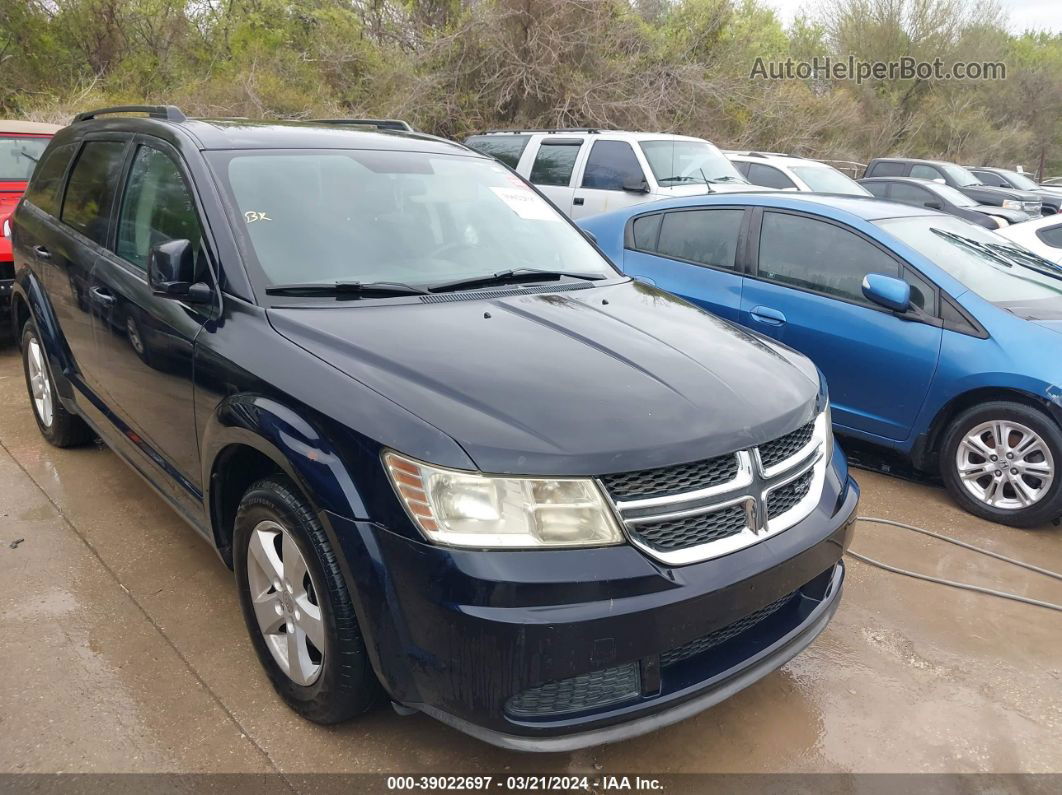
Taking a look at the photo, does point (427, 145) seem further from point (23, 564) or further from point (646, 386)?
point (23, 564)

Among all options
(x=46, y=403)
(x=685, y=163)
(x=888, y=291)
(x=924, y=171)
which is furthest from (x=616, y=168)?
Answer: (x=924, y=171)

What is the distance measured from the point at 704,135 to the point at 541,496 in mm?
18905

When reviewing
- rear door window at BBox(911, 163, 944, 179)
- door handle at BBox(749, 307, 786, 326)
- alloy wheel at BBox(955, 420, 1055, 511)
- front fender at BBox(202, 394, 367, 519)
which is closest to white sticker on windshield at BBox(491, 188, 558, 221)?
front fender at BBox(202, 394, 367, 519)

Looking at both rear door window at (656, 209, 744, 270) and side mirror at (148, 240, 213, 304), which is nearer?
side mirror at (148, 240, 213, 304)

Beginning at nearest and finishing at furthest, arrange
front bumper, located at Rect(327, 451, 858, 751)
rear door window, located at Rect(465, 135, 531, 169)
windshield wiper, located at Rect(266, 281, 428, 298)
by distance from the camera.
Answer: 1. front bumper, located at Rect(327, 451, 858, 751)
2. windshield wiper, located at Rect(266, 281, 428, 298)
3. rear door window, located at Rect(465, 135, 531, 169)

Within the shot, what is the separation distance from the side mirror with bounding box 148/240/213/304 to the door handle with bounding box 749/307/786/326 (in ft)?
10.9

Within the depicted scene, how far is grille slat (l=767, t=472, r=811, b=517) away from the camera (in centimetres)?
237

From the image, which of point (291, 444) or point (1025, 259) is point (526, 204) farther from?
point (1025, 259)

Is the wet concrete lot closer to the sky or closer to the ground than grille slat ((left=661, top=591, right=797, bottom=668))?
closer to the ground

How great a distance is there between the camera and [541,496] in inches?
80.0

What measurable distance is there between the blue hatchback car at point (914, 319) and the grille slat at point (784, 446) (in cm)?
215

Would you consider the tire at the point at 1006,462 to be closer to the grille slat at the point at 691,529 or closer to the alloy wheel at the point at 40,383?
the grille slat at the point at 691,529

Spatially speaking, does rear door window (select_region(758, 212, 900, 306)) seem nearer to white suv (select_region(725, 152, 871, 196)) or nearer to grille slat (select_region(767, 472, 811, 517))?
grille slat (select_region(767, 472, 811, 517))

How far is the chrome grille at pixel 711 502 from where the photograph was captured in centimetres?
209
